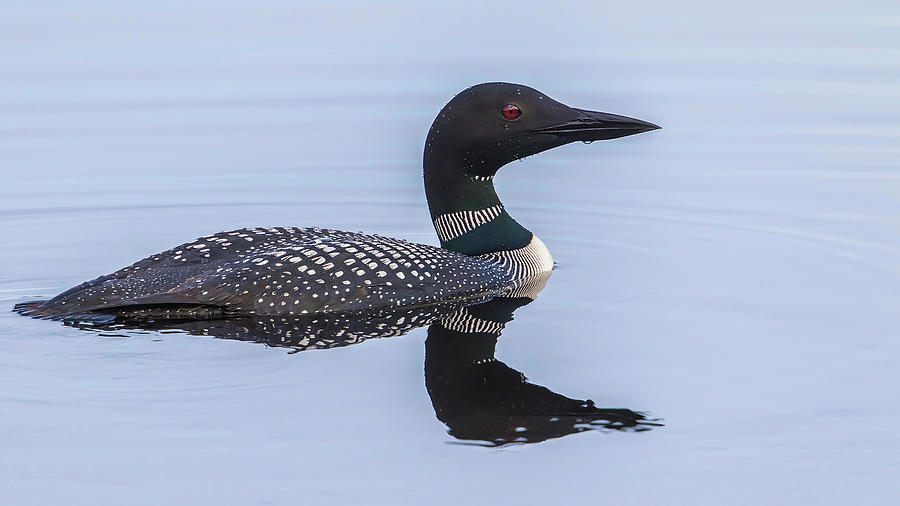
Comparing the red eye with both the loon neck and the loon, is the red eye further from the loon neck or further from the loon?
the loon neck

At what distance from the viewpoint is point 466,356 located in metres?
5.07

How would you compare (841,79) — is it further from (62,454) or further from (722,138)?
(62,454)

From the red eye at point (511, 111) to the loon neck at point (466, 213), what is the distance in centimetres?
29

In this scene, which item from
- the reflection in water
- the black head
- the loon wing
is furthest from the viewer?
the black head

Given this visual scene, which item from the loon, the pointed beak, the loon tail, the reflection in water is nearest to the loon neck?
the loon

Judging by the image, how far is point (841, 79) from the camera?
9.02 meters

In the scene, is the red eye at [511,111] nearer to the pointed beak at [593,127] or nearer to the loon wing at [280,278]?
the pointed beak at [593,127]

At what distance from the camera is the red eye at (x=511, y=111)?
609cm

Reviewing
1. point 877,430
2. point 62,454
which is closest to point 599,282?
point 877,430

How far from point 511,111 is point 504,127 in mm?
72

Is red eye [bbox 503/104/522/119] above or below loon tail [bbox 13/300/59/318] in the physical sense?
above

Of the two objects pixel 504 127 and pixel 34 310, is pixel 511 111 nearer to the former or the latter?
pixel 504 127

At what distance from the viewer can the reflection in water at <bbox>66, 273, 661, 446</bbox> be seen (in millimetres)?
4301

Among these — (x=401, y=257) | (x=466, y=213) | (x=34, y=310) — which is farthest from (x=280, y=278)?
(x=466, y=213)
